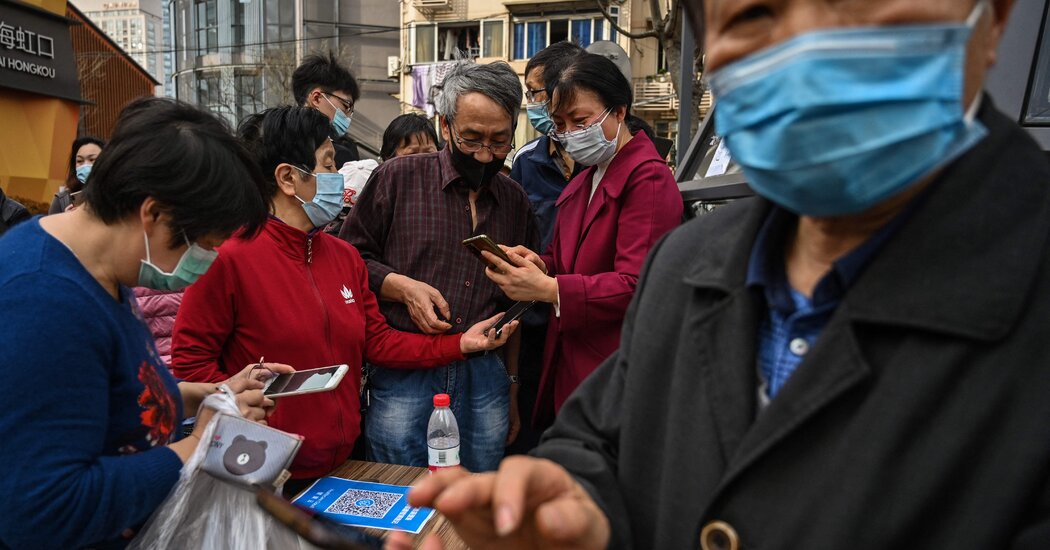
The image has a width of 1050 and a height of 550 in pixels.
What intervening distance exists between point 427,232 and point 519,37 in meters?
25.4

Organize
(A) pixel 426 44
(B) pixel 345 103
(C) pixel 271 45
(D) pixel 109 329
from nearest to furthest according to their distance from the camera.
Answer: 1. (D) pixel 109 329
2. (B) pixel 345 103
3. (A) pixel 426 44
4. (C) pixel 271 45

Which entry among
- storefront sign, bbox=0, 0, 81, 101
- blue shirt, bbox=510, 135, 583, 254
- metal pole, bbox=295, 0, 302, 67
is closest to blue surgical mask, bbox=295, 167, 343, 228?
blue shirt, bbox=510, 135, 583, 254

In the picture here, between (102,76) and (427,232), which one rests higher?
(102,76)

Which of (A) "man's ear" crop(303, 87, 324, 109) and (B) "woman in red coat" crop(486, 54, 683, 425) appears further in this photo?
(A) "man's ear" crop(303, 87, 324, 109)

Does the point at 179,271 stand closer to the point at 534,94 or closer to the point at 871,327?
the point at 871,327

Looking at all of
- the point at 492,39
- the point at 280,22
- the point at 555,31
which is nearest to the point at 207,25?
the point at 280,22

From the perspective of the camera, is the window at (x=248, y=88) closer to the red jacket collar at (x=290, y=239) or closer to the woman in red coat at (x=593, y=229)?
the red jacket collar at (x=290, y=239)

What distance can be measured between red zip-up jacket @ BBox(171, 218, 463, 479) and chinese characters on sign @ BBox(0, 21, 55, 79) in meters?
8.93

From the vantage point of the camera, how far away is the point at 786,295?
0.98m

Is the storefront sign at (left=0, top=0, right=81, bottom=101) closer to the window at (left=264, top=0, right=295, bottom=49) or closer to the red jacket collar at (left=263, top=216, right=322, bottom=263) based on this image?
the red jacket collar at (left=263, top=216, right=322, bottom=263)

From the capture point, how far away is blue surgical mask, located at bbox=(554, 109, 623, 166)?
2.65 m

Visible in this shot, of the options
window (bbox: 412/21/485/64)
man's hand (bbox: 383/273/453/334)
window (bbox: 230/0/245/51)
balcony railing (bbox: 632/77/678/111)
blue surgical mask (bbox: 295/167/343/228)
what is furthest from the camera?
window (bbox: 230/0/245/51)

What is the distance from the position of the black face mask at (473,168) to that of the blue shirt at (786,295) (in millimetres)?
2017

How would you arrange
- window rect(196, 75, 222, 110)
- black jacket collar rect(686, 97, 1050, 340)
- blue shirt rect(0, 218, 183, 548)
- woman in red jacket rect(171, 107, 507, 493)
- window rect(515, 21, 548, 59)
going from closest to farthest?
black jacket collar rect(686, 97, 1050, 340) < blue shirt rect(0, 218, 183, 548) < woman in red jacket rect(171, 107, 507, 493) < window rect(515, 21, 548, 59) < window rect(196, 75, 222, 110)
